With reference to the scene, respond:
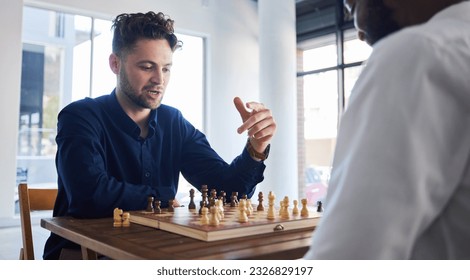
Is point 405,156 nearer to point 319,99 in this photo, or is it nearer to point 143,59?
point 143,59

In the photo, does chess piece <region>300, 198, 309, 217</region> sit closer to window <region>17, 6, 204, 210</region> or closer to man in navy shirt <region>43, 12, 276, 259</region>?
man in navy shirt <region>43, 12, 276, 259</region>

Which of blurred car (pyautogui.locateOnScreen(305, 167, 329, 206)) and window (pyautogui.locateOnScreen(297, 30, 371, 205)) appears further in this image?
blurred car (pyautogui.locateOnScreen(305, 167, 329, 206))

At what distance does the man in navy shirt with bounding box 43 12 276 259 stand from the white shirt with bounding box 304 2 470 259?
30.2 inches

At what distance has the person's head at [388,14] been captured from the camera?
463mm

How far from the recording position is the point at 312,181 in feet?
18.6

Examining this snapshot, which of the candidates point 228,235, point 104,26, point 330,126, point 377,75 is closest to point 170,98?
point 104,26

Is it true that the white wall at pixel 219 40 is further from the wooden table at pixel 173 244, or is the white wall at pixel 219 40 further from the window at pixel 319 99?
the wooden table at pixel 173 244

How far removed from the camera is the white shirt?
1.18 ft

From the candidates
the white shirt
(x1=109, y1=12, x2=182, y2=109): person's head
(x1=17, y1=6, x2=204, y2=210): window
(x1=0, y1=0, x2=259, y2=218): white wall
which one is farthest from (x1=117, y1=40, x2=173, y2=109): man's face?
(x1=0, y1=0, x2=259, y2=218): white wall

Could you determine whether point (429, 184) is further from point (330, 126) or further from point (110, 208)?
point (330, 126)

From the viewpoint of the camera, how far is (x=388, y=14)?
0.48m

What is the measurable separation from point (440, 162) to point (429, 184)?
0.03m

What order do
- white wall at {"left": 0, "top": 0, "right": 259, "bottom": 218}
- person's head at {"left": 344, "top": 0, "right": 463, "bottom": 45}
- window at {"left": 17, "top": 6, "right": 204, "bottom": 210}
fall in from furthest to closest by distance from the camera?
1. white wall at {"left": 0, "top": 0, "right": 259, "bottom": 218}
2. window at {"left": 17, "top": 6, "right": 204, "bottom": 210}
3. person's head at {"left": 344, "top": 0, "right": 463, "bottom": 45}

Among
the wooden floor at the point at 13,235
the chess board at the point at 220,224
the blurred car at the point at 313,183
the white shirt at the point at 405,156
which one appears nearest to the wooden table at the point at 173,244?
the chess board at the point at 220,224
